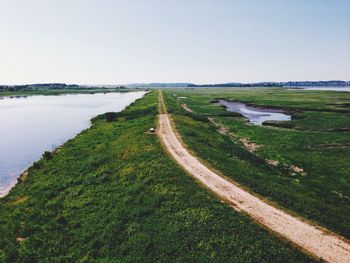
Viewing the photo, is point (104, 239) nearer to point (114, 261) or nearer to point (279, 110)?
point (114, 261)

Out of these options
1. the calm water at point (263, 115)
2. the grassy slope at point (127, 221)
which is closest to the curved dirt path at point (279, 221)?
the grassy slope at point (127, 221)

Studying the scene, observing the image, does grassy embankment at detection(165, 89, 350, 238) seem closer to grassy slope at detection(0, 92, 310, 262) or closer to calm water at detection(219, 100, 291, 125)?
grassy slope at detection(0, 92, 310, 262)

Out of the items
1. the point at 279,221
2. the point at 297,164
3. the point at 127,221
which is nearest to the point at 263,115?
the point at 297,164

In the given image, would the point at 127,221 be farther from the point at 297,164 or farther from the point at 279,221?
the point at 297,164

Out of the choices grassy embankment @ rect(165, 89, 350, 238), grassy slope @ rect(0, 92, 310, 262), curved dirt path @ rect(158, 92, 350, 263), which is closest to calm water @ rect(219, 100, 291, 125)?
grassy embankment @ rect(165, 89, 350, 238)

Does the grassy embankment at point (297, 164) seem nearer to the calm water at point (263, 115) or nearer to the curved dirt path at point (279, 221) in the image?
the curved dirt path at point (279, 221)

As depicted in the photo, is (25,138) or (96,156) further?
(25,138)

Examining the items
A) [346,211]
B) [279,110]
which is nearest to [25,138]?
[346,211]
